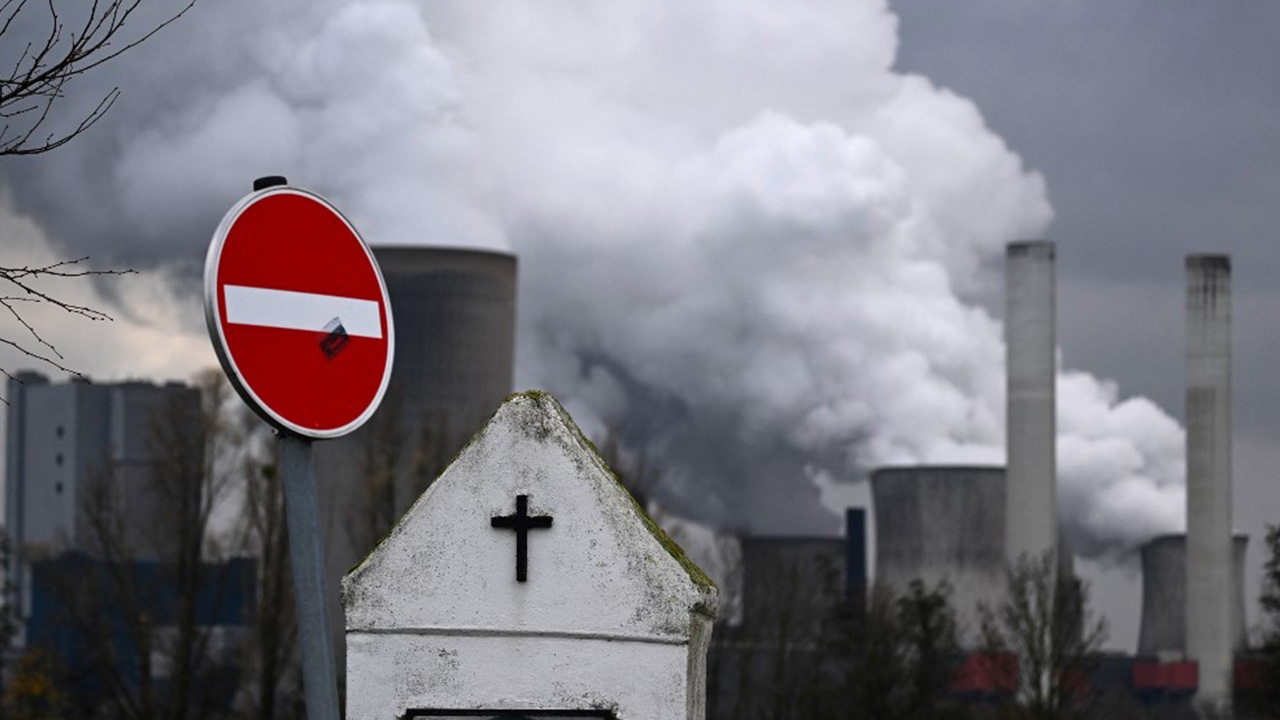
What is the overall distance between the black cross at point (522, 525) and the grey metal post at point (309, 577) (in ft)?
1.67

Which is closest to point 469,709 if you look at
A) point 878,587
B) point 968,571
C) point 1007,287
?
point 878,587

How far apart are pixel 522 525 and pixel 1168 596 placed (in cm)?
8653

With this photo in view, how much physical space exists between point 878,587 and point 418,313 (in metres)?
25.9

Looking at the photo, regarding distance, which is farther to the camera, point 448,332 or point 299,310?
point 448,332

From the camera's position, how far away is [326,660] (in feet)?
10.3

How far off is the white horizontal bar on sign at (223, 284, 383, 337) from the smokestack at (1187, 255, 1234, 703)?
71025 mm

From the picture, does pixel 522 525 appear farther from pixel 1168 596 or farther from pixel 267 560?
pixel 1168 596

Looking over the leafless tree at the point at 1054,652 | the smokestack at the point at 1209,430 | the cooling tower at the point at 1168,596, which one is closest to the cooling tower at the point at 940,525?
the smokestack at the point at 1209,430

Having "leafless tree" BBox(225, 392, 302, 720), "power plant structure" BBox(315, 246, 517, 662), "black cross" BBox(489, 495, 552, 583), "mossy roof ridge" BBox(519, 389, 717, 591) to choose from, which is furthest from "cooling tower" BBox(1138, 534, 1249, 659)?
"black cross" BBox(489, 495, 552, 583)

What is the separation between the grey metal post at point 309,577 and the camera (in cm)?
310

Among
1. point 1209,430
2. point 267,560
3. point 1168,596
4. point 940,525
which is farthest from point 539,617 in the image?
point 1168,596

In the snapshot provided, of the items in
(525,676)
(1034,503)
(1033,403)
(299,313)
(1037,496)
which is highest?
(1033,403)

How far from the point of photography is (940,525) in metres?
75.3

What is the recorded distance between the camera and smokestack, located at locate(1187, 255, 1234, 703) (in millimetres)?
72500
